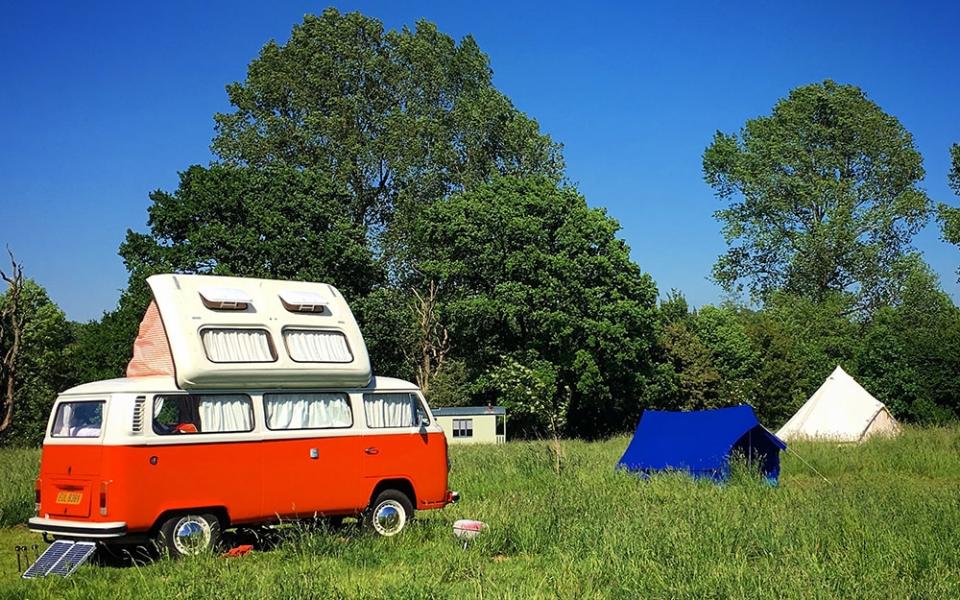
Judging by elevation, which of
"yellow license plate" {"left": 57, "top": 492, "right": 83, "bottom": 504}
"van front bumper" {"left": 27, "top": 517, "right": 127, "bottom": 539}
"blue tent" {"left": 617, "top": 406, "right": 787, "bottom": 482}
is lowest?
"van front bumper" {"left": 27, "top": 517, "right": 127, "bottom": 539}

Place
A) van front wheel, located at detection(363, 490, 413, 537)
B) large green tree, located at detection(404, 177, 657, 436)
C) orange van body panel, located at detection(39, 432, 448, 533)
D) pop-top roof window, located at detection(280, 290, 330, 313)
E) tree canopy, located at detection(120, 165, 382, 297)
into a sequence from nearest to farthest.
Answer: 1. orange van body panel, located at detection(39, 432, 448, 533)
2. pop-top roof window, located at detection(280, 290, 330, 313)
3. van front wheel, located at detection(363, 490, 413, 537)
4. tree canopy, located at detection(120, 165, 382, 297)
5. large green tree, located at detection(404, 177, 657, 436)

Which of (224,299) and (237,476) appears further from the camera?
(224,299)

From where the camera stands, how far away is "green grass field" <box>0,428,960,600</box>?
9867mm

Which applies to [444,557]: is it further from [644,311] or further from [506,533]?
[644,311]

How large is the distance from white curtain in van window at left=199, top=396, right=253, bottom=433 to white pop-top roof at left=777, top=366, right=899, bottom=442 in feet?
103

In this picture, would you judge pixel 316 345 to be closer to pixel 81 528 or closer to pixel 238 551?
pixel 238 551

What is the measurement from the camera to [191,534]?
1286cm

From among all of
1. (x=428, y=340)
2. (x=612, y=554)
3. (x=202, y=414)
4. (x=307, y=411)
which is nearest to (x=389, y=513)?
(x=307, y=411)

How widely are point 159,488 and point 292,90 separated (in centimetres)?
4646

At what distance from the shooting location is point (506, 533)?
43.5 feet

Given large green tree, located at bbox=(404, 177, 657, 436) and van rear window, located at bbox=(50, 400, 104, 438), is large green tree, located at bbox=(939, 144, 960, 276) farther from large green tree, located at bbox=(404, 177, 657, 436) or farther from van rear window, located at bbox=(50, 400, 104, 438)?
van rear window, located at bbox=(50, 400, 104, 438)

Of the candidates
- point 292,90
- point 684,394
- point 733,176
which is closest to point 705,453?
point 684,394

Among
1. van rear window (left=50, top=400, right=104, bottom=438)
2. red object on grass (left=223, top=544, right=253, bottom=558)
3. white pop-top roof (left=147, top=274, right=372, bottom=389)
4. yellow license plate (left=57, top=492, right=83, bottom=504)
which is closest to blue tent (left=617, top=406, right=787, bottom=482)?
white pop-top roof (left=147, top=274, right=372, bottom=389)

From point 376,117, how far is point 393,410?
42.4 metres
